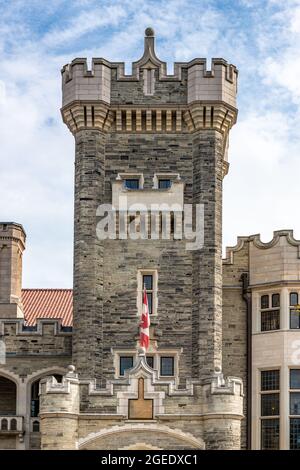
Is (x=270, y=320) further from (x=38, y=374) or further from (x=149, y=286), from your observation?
(x=38, y=374)

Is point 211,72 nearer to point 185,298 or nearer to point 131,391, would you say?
point 185,298

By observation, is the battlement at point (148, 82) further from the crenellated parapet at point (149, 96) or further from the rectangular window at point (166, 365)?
the rectangular window at point (166, 365)

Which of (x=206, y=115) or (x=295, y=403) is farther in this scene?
(x=206, y=115)

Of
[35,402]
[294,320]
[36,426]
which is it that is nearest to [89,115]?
[294,320]

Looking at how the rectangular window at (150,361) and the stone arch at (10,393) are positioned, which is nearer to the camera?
the rectangular window at (150,361)

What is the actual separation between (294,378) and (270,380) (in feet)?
2.93

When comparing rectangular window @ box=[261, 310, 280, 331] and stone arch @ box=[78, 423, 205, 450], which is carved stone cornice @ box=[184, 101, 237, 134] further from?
stone arch @ box=[78, 423, 205, 450]

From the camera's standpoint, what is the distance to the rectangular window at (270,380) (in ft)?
162

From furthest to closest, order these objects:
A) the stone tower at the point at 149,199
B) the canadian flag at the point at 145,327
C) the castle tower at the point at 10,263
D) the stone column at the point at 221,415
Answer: the castle tower at the point at 10,263, the stone tower at the point at 149,199, the canadian flag at the point at 145,327, the stone column at the point at 221,415

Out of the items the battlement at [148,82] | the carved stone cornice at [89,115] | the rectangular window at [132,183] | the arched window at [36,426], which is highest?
the battlement at [148,82]

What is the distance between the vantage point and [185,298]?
49250 mm

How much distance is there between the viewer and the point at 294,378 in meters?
49.2

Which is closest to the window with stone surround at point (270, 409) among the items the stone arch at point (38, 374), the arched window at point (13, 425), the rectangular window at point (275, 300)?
the rectangular window at point (275, 300)
